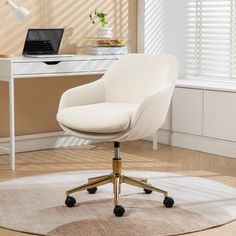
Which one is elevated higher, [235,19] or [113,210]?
[235,19]

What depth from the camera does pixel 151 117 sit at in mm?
3541

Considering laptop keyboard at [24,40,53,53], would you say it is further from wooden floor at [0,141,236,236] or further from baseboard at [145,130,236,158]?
baseboard at [145,130,236,158]

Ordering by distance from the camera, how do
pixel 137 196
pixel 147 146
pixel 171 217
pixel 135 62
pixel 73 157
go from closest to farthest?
1. pixel 171 217
2. pixel 137 196
3. pixel 135 62
4. pixel 73 157
5. pixel 147 146

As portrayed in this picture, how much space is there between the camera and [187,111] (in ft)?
17.6

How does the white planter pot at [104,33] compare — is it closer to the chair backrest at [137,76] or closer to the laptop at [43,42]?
the laptop at [43,42]

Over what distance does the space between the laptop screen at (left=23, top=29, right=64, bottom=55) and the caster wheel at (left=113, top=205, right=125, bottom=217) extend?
1945 mm

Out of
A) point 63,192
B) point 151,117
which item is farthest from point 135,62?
point 63,192

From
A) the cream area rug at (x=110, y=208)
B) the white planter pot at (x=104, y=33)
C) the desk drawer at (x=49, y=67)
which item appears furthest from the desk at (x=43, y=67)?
the cream area rug at (x=110, y=208)

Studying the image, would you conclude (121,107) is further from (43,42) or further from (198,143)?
(198,143)

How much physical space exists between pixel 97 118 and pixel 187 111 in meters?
2.00

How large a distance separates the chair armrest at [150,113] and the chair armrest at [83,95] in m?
0.55

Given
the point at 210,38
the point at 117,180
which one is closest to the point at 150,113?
the point at 117,180

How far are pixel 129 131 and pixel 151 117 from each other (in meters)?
0.16

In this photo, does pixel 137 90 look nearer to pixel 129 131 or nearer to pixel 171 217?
pixel 129 131
